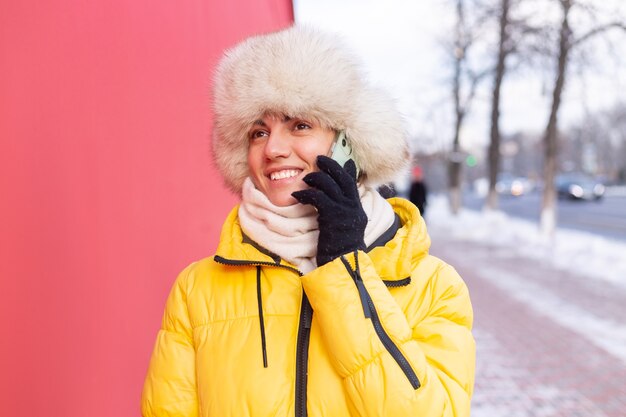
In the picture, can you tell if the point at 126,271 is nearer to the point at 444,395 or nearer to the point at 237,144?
the point at 237,144

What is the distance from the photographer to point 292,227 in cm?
161

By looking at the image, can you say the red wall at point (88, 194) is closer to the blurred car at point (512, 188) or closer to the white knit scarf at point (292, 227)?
the white knit scarf at point (292, 227)

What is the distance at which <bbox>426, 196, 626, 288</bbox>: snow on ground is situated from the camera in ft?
33.9

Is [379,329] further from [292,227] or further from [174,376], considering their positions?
[174,376]

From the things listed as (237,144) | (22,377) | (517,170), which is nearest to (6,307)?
(22,377)

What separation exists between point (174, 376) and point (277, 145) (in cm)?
68

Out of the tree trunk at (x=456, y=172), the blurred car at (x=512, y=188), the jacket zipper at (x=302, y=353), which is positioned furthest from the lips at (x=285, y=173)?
the blurred car at (x=512, y=188)

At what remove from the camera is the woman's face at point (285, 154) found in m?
1.63

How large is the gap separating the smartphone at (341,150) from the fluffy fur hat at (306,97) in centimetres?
2

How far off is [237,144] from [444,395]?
0.92 m

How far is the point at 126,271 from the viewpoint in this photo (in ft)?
8.05

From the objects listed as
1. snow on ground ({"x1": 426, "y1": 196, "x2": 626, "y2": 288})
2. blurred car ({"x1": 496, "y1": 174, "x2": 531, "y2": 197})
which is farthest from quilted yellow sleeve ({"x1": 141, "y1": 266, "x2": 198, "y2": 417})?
blurred car ({"x1": 496, "y1": 174, "x2": 531, "y2": 197})

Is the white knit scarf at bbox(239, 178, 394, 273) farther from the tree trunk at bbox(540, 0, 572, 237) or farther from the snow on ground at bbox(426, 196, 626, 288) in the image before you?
the tree trunk at bbox(540, 0, 572, 237)

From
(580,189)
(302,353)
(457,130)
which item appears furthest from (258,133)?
(580,189)
